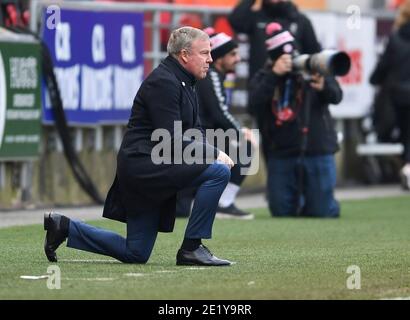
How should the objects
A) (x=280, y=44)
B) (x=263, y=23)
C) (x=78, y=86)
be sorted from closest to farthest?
(x=280, y=44)
(x=78, y=86)
(x=263, y=23)

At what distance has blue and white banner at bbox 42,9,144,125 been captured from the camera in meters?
15.5

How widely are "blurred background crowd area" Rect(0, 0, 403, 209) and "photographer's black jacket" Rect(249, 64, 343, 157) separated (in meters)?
1.92

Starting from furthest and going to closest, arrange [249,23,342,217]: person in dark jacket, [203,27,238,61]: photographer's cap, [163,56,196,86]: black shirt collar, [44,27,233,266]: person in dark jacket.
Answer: [249,23,342,217]: person in dark jacket, [203,27,238,61]: photographer's cap, [163,56,196,86]: black shirt collar, [44,27,233,266]: person in dark jacket

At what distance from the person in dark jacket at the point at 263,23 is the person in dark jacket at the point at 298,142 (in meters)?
0.68

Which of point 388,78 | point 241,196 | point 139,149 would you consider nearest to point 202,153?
point 139,149

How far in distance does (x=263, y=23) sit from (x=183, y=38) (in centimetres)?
685

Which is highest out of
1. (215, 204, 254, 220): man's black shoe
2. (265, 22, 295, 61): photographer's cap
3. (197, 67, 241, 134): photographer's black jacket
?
(265, 22, 295, 61): photographer's cap

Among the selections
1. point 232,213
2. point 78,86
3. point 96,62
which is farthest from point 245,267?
point 96,62

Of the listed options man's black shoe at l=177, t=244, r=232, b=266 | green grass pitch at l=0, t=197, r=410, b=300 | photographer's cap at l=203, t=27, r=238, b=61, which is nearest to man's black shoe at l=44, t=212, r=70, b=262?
green grass pitch at l=0, t=197, r=410, b=300

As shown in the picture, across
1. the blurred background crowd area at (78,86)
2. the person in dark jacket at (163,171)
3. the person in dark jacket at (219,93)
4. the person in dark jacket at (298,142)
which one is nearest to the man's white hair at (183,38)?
the person in dark jacket at (163,171)

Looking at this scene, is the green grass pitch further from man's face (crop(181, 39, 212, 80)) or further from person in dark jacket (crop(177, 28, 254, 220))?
man's face (crop(181, 39, 212, 80))

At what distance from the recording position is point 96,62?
52.6 ft

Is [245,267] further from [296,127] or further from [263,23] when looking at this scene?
[263,23]
